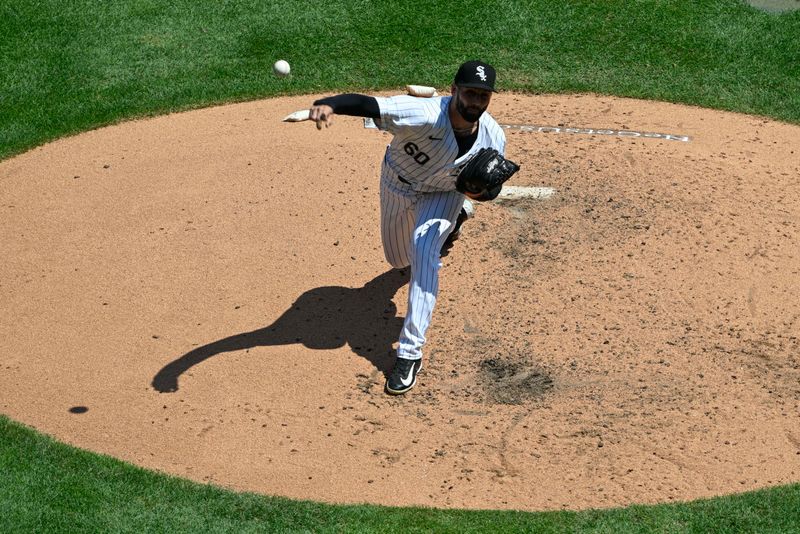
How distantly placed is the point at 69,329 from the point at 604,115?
5.30 meters

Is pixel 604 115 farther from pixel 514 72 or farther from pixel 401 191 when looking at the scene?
pixel 401 191

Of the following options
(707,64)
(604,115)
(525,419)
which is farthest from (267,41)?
(525,419)

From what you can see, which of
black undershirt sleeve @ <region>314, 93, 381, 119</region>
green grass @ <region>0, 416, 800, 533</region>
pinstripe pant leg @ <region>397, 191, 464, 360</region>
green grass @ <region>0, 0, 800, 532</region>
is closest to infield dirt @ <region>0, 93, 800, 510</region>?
green grass @ <region>0, 416, 800, 533</region>

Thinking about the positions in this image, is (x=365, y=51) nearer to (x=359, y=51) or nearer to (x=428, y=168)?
(x=359, y=51)

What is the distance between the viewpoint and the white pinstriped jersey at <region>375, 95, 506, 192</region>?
7359 mm

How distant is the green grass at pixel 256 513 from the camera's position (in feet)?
21.0

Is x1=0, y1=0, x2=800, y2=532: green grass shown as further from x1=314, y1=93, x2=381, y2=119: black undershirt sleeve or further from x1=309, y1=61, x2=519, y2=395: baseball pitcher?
x1=314, y1=93, x2=381, y2=119: black undershirt sleeve

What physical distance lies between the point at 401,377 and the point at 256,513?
150cm

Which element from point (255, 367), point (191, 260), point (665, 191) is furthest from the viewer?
point (665, 191)

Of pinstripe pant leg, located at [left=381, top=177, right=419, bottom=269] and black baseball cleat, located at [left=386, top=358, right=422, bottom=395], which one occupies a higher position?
pinstripe pant leg, located at [left=381, top=177, right=419, bottom=269]

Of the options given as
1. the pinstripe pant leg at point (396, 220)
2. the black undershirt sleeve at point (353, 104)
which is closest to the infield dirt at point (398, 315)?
the pinstripe pant leg at point (396, 220)

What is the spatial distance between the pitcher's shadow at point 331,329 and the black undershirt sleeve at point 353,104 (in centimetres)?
165

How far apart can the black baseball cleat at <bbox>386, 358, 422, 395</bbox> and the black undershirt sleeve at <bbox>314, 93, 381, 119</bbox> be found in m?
1.58

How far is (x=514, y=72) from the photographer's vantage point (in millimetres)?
11672
